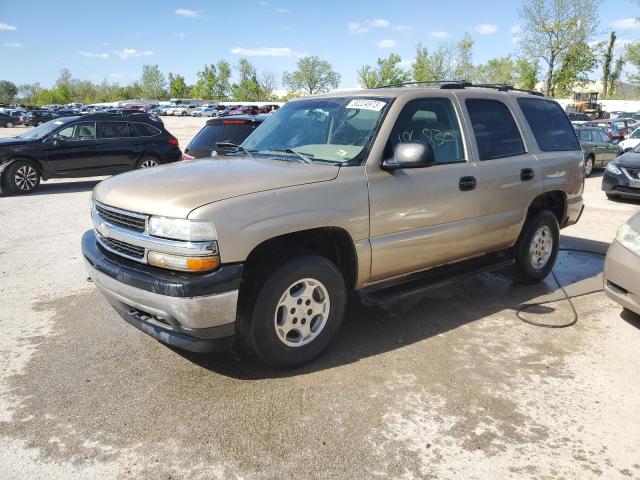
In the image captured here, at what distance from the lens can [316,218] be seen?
331 cm

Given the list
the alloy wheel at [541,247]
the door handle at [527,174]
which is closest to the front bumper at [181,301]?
the door handle at [527,174]

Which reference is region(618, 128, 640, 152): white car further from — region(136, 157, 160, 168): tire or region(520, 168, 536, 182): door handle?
region(136, 157, 160, 168): tire

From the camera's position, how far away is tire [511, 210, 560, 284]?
5109 millimetres

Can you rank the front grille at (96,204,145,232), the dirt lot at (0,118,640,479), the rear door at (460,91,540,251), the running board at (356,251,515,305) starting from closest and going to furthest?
the dirt lot at (0,118,640,479), the front grille at (96,204,145,232), the running board at (356,251,515,305), the rear door at (460,91,540,251)

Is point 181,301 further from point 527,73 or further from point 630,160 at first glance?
point 527,73

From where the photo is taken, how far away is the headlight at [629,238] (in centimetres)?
419

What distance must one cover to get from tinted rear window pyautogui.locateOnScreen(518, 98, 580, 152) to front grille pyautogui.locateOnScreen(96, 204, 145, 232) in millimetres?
3863

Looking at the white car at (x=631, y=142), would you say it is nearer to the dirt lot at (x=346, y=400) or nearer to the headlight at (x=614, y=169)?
the headlight at (x=614, y=169)

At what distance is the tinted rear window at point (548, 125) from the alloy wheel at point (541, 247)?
0.85 m

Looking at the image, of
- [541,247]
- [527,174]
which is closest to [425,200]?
[527,174]

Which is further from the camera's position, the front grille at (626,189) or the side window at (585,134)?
the side window at (585,134)

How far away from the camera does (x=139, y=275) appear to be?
311 cm

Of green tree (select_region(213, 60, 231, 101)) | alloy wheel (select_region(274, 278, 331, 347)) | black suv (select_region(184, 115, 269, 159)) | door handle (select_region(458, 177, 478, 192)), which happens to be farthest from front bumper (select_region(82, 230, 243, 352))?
green tree (select_region(213, 60, 231, 101))

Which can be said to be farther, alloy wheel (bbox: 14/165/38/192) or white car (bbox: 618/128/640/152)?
white car (bbox: 618/128/640/152)
